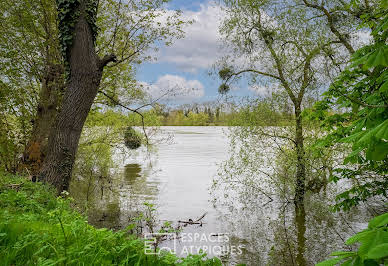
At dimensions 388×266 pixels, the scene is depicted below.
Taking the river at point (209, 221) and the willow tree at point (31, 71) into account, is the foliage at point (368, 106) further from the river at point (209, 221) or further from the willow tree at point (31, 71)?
the willow tree at point (31, 71)

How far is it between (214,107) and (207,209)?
15.3 ft

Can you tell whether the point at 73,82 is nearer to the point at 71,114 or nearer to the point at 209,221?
the point at 71,114

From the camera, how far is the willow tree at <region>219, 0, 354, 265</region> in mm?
10922

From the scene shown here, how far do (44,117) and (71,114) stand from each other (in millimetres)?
3833

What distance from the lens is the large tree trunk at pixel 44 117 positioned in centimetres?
989

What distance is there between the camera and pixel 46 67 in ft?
32.1

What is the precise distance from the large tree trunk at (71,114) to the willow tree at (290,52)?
7.04 m

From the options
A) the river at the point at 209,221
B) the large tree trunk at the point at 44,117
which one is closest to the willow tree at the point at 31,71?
the large tree trunk at the point at 44,117

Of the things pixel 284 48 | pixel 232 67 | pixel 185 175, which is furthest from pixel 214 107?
pixel 185 175

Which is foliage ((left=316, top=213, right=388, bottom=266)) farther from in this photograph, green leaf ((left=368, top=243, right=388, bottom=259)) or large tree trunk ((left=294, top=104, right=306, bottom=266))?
large tree trunk ((left=294, top=104, right=306, bottom=266))

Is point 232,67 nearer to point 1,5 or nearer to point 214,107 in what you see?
point 214,107

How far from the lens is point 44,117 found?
33.9ft

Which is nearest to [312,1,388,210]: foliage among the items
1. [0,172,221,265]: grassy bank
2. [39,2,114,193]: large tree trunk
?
[0,172,221,265]: grassy bank

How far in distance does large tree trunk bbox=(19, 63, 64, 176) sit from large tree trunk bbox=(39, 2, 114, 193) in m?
2.80
